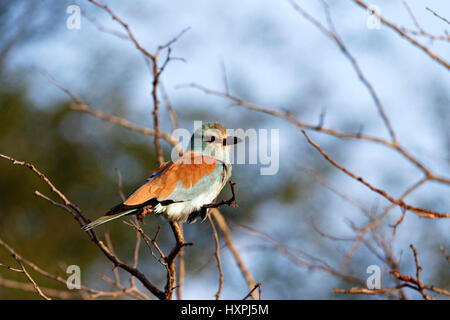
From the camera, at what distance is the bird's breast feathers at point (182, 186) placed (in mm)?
3637

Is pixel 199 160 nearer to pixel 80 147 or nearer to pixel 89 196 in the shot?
pixel 89 196

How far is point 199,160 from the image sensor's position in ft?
13.5

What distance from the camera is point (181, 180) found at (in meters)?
3.76

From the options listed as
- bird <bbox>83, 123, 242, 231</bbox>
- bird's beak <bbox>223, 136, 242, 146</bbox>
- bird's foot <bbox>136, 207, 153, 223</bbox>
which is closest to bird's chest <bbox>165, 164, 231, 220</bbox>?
bird <bbox>83, 123, 242, 231</bbox>

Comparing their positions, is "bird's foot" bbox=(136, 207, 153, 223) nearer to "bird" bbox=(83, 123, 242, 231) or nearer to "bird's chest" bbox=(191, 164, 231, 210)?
"bird" bbox=(83, 123, 242, 231)

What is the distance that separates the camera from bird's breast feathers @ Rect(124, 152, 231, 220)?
11.9ft

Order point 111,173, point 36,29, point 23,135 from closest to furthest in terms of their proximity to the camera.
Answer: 1. point 36,29
2. point 111,173
3. point 23,135

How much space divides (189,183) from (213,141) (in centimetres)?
59

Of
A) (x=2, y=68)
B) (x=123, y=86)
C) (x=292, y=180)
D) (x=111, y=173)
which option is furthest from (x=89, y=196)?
(x=292, y=180)

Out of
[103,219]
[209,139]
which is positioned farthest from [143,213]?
[209,139]

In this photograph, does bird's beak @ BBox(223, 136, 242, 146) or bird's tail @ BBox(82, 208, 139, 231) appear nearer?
bird's tail @ BBox(82, 208, 139, 231)

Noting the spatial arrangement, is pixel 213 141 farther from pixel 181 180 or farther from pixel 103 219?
pixel 103 219
